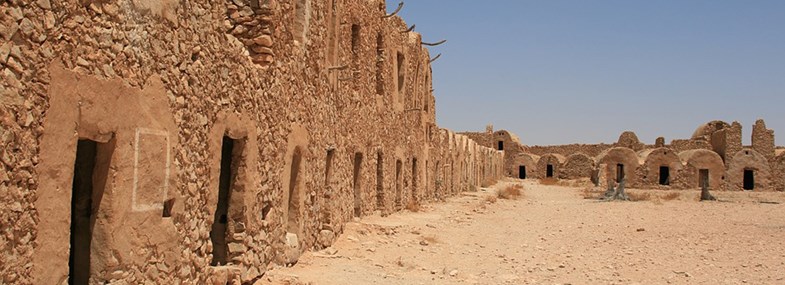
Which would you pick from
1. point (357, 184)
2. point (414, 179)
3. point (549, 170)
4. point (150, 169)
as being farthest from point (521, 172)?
point (150, 169)

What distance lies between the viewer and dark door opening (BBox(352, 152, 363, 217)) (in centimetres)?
1424

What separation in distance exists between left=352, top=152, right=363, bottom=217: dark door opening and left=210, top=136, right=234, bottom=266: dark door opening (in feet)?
21.9

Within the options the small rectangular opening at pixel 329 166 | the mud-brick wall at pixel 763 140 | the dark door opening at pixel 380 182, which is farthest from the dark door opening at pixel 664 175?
the small rectangular opening at pixel 329 166

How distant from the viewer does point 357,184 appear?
47.0 ft

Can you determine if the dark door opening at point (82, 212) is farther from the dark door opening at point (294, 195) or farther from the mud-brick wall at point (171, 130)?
the dark door opening at point (294, 195)

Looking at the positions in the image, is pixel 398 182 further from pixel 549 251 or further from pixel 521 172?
pixel 521 172

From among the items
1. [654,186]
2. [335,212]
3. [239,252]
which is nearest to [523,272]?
[335,212]

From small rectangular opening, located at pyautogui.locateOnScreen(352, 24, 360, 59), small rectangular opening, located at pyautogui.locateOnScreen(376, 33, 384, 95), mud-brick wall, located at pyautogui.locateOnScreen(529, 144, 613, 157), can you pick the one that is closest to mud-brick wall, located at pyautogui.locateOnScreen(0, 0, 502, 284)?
small rectangular opening, located at pyautogui.locateOnScreen(352, 24, 360, 59)

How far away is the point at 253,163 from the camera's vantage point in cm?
739

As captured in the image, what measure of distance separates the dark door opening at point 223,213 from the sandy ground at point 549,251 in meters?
0.62

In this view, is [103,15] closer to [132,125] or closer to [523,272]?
[132,125]

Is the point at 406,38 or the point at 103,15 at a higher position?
the point at 406,38

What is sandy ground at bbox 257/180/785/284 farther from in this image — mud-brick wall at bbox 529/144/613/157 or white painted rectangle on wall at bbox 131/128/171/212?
mud-brick wall at bbox 529/144/613/157

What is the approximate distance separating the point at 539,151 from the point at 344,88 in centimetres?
5209
